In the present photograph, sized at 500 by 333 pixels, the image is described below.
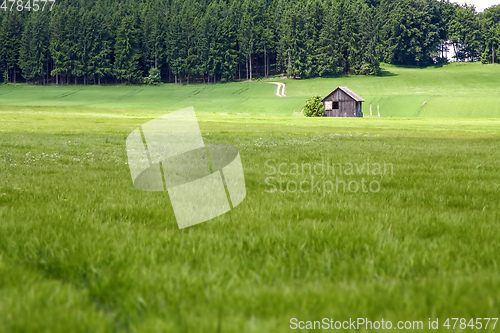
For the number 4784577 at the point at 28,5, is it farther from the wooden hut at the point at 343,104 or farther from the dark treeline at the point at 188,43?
the wooden hut at the point at 343,104

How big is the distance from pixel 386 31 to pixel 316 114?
407ft

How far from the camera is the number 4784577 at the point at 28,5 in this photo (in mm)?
164250

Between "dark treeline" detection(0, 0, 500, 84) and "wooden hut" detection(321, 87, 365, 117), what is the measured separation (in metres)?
52.0

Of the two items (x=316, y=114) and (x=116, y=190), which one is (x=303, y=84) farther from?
(x=116, y=190)

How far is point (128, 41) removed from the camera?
495ft

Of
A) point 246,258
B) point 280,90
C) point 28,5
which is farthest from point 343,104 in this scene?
point 28,5

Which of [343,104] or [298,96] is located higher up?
[298,96]

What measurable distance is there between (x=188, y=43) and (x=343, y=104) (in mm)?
85688

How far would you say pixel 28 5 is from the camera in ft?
593

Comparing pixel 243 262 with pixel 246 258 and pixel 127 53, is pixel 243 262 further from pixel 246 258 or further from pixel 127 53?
pixel 127 53

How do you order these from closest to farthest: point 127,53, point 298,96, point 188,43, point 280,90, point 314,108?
point 314,108 < point 298,96 < point 280,90 < point 127,53 < point 188,43

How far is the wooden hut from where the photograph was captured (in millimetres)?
92812

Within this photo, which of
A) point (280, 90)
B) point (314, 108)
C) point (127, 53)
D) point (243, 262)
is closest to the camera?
point (243, 262)

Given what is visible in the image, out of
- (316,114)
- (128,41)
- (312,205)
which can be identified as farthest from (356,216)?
(128,41)
